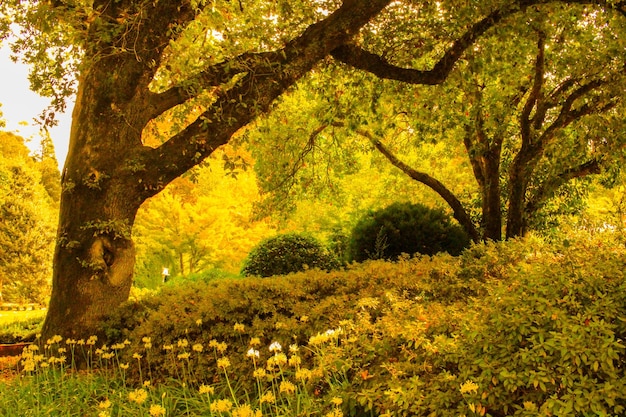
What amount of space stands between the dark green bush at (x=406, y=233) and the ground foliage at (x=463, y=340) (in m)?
5.51

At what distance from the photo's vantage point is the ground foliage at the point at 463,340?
8.42 feet

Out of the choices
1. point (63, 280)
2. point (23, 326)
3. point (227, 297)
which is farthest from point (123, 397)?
point (23, 326)

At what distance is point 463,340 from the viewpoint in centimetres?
309

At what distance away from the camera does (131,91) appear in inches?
274

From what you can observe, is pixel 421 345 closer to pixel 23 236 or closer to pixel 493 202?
pixel 493 202

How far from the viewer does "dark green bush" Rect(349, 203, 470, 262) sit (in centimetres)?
1096

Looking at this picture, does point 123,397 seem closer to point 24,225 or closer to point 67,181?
point 67,181

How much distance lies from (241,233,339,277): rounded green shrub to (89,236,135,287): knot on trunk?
15.2 ft

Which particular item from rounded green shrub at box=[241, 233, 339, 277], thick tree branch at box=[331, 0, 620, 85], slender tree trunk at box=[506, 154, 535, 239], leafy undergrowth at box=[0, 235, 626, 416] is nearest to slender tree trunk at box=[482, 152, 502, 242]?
slender tree trunk at box=[506, 154, 535, 239]

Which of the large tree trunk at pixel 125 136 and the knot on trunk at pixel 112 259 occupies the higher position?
the large tree trunk at pixel 125 136

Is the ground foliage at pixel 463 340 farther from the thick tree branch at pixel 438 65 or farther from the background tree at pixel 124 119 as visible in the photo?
the thick tree branch at pixel 438 65

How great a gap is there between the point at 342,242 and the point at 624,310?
500 inches

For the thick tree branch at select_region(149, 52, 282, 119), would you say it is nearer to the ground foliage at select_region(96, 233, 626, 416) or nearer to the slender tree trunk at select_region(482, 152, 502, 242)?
the ground foliage at select_region(96, 233, 626, 416)

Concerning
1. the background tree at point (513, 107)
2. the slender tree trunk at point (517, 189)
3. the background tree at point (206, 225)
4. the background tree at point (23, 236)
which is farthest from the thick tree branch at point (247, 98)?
the background tree at point (23, 236)
